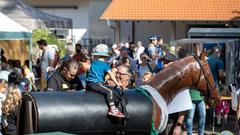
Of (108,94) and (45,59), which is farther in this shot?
(45,59)

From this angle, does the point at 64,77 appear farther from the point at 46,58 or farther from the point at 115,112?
the point at 46,58

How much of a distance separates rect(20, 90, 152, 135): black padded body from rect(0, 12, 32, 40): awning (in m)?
6.76

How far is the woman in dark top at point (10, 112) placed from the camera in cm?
992

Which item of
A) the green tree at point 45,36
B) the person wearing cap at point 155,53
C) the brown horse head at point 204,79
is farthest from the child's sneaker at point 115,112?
the green tree at point 45,36

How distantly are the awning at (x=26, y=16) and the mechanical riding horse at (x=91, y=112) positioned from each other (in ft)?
25.9

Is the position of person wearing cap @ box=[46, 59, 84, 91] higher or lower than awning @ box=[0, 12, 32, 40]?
lower

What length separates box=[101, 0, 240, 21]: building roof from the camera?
3183 centimetres

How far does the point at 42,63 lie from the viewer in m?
17.4

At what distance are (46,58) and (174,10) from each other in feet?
52.6

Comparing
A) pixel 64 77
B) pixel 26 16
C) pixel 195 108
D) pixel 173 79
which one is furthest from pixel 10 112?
pixel 26 16

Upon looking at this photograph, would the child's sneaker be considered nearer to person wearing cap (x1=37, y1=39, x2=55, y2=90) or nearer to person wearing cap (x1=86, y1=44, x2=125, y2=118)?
person wearing cap (x1=86, y1=44, x2=125, y2=118)

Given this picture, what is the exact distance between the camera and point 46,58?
17172 mm

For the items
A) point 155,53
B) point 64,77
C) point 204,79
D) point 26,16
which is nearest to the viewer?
point 204,79

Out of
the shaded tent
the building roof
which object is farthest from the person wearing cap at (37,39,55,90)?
the building roof
